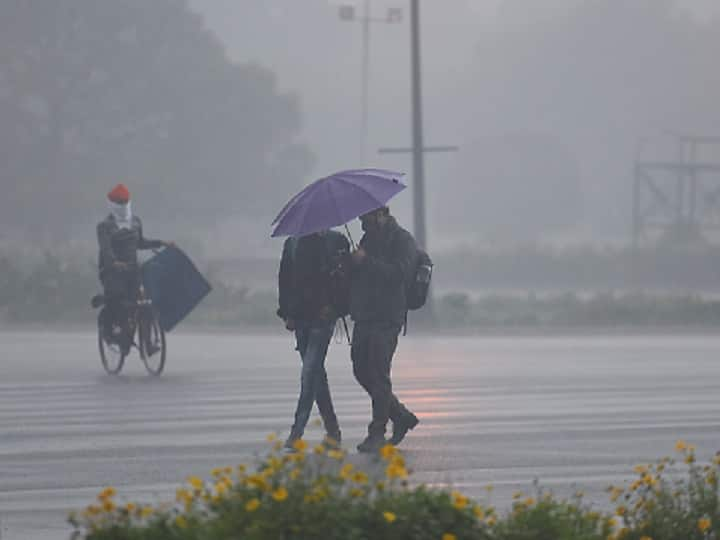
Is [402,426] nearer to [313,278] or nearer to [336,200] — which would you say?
[313,278]

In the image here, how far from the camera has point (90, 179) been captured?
72.6m

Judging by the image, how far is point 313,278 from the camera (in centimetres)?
1401

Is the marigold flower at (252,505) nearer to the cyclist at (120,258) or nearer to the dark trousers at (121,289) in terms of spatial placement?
the cyclist at (120,258)

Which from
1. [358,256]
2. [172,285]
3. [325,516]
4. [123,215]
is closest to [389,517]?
[325,516]

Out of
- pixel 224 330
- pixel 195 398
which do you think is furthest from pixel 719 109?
pixel 195 398

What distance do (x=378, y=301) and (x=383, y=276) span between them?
172mm

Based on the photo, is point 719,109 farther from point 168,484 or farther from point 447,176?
point 168,484

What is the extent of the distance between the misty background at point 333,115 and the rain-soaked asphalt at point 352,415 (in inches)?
1146

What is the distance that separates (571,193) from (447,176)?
10.7m

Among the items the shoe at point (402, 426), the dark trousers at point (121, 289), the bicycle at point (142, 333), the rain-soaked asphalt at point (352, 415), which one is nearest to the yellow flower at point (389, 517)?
the rain-soaked asphalt at point (352, 415)

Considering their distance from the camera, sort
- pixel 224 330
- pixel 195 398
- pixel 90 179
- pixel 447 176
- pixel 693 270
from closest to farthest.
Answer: pixel 195 398
pixel 224 330
pixel 693 270
pixel 90 179
pixel 447 176

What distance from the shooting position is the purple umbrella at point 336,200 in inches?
541

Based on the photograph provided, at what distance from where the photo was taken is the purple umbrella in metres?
13.7

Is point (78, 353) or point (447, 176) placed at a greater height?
point (78, 353)
